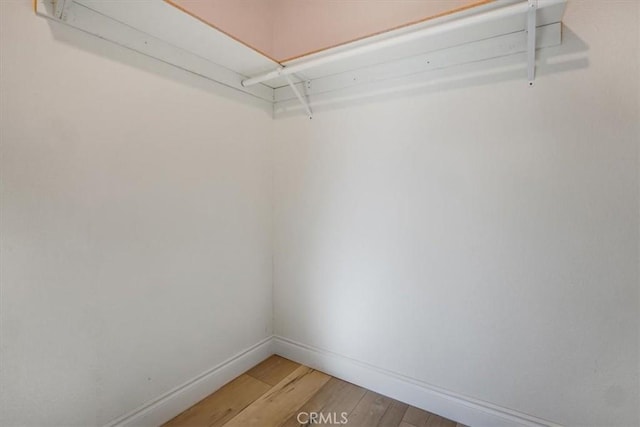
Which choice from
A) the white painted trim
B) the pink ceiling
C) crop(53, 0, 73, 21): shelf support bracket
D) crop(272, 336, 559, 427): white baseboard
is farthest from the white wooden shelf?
the white painted trim

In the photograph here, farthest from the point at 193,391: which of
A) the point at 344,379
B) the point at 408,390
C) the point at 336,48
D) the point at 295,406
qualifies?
the point at 336,48

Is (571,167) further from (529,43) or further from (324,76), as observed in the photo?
(324,76)

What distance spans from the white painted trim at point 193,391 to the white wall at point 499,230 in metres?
0.47

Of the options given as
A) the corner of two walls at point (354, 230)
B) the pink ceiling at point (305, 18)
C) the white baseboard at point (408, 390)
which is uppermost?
the pink ceiling at point (305, 18)

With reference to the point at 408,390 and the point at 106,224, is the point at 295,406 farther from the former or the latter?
the point at 106,224

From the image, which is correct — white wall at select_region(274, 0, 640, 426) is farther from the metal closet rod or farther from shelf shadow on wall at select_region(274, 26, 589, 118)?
the metal closet rod

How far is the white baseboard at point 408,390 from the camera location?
1.40 m

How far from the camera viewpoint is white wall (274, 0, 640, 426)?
1.19 metres

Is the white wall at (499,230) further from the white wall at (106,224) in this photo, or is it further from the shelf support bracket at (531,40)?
the white wall at (106,224)

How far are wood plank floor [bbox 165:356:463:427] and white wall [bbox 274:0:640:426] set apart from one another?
195 millimetres

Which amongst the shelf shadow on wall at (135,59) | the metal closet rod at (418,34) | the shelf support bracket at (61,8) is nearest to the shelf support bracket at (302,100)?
the metal closet rod at (418,34)

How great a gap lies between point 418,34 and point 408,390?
5.78ft

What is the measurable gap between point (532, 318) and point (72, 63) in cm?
218

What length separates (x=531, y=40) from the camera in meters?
1.22
